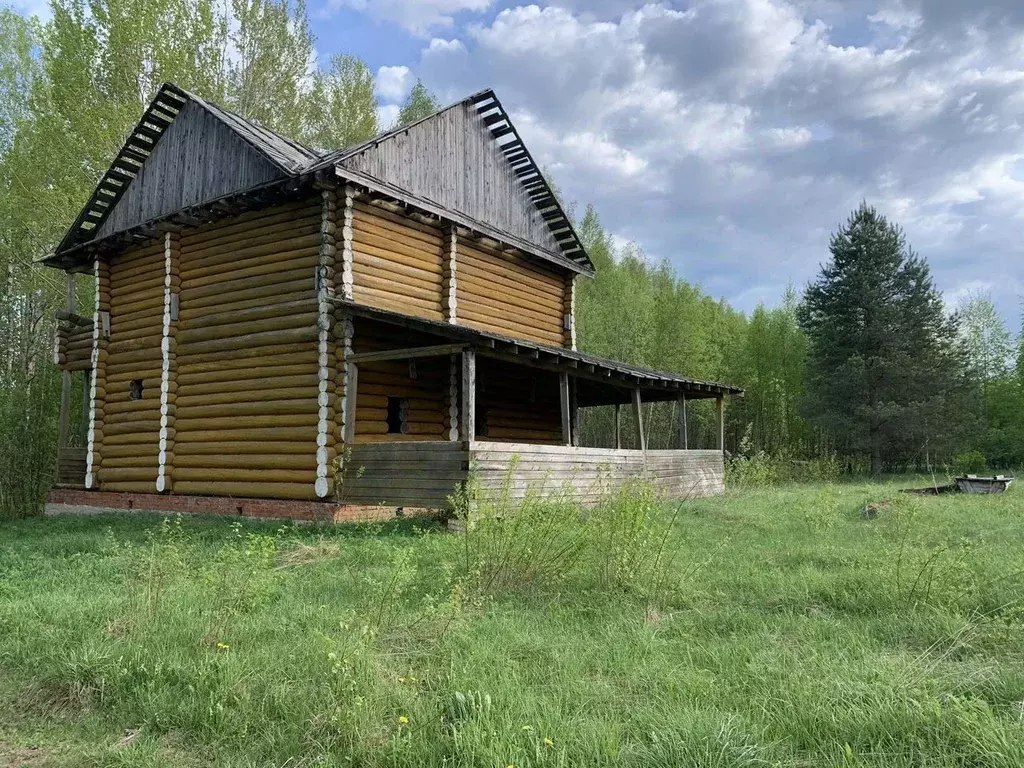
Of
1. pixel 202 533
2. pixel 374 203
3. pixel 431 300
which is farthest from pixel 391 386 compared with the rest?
pixel 202 533

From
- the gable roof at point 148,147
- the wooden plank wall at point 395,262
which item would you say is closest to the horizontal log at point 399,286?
the wooden plank wall at point 395,262

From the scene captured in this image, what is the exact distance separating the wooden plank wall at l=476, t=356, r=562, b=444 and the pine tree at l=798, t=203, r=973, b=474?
1554 cm

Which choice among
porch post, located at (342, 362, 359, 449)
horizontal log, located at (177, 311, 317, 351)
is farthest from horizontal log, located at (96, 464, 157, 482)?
porch post, located at (342, 362, 359, 449)

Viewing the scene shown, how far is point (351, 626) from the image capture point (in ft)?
15.3

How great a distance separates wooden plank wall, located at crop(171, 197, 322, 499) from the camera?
12727 mm

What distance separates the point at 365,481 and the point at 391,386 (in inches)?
94.8

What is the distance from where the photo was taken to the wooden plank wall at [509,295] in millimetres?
15266

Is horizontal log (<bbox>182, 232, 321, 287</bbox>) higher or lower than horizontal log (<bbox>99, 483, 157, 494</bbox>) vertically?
higher

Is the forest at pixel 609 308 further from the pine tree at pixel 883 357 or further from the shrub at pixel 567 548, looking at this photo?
the shrub at pixel 567 548

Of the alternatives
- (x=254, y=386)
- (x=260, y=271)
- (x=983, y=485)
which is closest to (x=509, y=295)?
(x=260, y=271)

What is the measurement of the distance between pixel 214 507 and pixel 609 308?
60.2ft

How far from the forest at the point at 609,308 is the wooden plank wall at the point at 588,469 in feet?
4.46

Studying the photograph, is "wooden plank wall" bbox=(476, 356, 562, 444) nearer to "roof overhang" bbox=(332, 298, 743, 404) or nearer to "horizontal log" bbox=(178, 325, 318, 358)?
"roof overhang" bbox=(332, 298, 743, 404)

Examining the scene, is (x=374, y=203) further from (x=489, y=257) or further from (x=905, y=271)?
(x=905, y=271)
